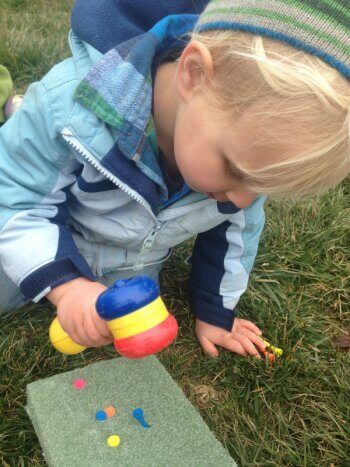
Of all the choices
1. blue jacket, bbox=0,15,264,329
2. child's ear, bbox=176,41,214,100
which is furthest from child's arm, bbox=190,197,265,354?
child's ear, bbox=176,41,214,100

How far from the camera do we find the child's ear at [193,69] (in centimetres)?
95

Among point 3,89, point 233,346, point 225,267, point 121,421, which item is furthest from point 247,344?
point 3,89

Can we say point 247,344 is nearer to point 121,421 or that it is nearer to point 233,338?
point 233,338

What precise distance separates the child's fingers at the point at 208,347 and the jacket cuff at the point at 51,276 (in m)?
0.46

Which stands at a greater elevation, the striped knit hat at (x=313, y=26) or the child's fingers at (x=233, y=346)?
the striped knit hat at (x=313, y=26)

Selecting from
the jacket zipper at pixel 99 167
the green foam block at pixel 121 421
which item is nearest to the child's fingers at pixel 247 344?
the green foam block at pixel 121 421

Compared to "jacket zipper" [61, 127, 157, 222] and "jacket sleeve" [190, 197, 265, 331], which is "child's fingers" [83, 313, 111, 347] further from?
"jacket sleeve" [190, 197, 265, 331]

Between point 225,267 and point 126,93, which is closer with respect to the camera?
point 126,93

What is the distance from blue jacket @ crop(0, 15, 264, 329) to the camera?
1.14 m

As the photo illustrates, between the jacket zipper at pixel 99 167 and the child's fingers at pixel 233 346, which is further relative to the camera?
the child's fingers at pixel 233 346

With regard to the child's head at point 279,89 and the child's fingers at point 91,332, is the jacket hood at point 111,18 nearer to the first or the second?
the child's head at point 279,89

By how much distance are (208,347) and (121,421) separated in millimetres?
370

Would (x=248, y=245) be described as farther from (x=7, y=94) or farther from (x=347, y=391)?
(x=7, y=94)

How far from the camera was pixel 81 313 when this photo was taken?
1074 mm
